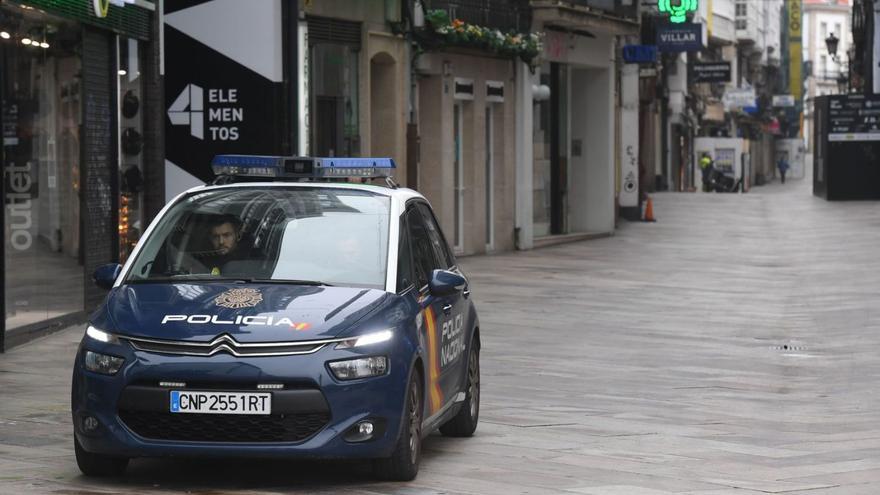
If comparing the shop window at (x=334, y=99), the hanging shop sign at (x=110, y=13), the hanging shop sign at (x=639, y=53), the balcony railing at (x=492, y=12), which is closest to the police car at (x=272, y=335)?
the hanging shop sign at (x=110, y=13)

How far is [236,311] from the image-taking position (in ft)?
28.0

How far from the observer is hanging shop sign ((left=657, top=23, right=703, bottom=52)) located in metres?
49.2

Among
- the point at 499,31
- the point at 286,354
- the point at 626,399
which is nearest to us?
the point at 286,354

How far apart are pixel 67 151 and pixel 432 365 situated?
30.8ft

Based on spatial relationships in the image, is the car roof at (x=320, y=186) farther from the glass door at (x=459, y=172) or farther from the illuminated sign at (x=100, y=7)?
the glass door at (x=459, y=172)

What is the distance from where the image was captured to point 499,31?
103ft

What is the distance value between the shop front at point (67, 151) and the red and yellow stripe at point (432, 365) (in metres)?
6.60

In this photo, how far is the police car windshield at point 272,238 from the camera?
922 centimetres

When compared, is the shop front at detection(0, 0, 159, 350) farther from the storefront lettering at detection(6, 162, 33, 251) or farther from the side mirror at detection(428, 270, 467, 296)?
the side mirror at detection(428, 270, 467, 296)

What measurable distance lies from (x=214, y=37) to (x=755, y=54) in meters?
90.5

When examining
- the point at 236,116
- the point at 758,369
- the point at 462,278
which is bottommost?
the point at 758,369

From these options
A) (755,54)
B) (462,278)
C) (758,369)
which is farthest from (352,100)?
(755,54)

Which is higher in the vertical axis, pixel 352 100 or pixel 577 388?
pixel 352 100

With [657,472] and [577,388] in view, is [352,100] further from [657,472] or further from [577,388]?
[657,472]
